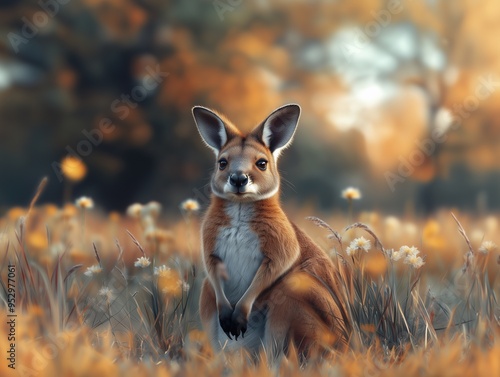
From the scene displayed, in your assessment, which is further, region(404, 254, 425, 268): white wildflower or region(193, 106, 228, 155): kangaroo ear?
region(193, 106, 228, 155): kangaroo ear

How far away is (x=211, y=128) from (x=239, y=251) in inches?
38.3

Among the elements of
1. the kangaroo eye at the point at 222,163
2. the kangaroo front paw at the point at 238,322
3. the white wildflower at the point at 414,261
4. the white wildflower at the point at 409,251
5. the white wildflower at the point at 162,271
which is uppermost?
the kangaroo eye at the point at 222,163

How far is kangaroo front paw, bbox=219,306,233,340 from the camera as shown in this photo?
14.8 feet

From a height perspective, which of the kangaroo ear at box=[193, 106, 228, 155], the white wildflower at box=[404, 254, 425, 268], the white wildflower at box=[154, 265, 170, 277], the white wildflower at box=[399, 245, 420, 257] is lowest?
the white wildflower at box=[154, 265, 170, 277]

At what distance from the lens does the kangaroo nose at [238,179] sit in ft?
15.0

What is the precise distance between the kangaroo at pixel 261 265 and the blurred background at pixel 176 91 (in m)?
9.87

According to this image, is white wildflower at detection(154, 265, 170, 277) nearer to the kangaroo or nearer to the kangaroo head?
→ the kangaroo

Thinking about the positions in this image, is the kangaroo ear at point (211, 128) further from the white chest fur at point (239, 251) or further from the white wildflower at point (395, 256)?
the white wildflower at point (395, 256)

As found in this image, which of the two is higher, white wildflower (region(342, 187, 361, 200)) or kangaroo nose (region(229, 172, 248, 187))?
kangaroo nose (region(229, 172, 248, 187))

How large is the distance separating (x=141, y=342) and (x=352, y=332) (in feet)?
4.75

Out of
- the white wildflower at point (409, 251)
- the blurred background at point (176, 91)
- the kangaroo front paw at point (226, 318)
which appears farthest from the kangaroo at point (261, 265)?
the blurred background at point (176, 91)

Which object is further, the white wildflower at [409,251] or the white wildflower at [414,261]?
the white wildflower at [409,251]

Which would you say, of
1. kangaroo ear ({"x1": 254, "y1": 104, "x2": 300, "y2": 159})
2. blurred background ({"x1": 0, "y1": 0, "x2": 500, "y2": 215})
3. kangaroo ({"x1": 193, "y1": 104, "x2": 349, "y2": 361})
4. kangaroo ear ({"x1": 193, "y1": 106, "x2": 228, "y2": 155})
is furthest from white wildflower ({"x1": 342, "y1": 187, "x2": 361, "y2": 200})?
blurred background ({"x1": 0, "y1": 0, "x2": 500, "y2": 215})

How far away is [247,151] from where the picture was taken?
4742mm
